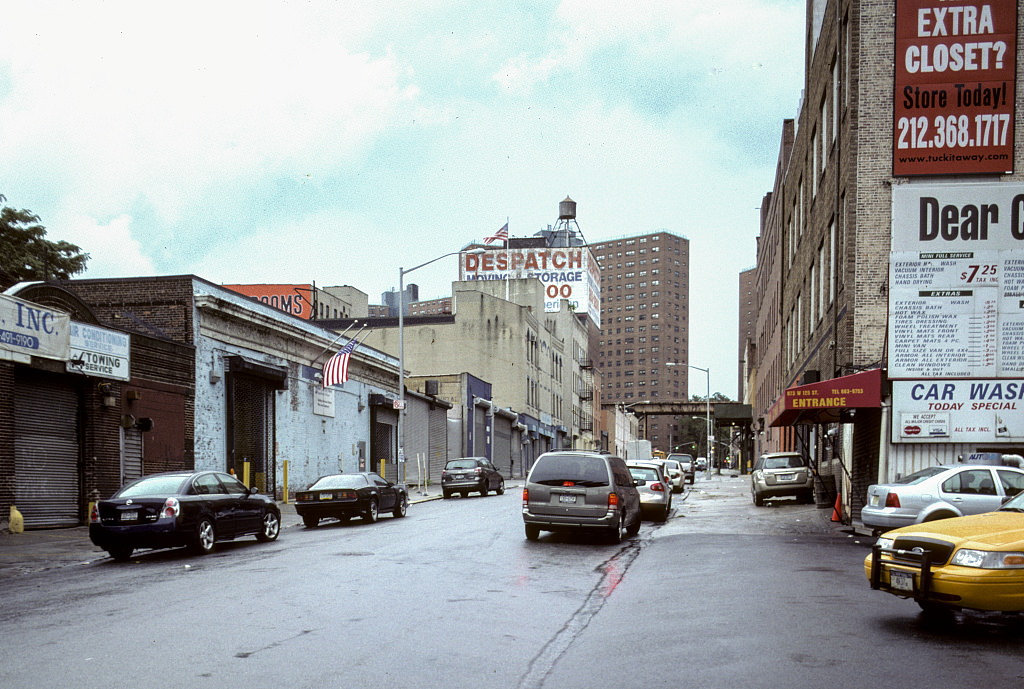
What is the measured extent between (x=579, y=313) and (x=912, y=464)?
8107 cm

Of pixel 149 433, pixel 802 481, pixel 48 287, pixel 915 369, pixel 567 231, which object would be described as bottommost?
pixel 802 481

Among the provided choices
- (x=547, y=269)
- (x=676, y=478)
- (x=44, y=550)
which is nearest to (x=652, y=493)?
(x=44, y=550)

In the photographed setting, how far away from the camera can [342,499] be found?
2192cm

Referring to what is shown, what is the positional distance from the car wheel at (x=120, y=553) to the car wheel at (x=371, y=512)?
24.4 feet

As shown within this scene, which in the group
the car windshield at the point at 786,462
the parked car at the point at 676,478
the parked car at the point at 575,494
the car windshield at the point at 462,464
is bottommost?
the parked car at the point at 676,478

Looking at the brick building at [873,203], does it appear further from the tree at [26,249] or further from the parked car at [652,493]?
the tree at [26,249]

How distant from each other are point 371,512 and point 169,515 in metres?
7.73

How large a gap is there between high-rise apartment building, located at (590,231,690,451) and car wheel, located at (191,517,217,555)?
176 m

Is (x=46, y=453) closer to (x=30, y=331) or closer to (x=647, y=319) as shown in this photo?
(x=30, y=331)

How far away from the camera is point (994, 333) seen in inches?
849

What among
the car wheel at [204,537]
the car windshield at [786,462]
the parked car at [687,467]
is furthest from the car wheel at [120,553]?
the parked car at [687,467]

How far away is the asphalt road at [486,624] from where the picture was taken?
22.3 feet

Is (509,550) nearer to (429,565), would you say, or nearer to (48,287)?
(429,565)

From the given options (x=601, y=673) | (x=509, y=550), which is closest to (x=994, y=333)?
(x=509, y=550)
